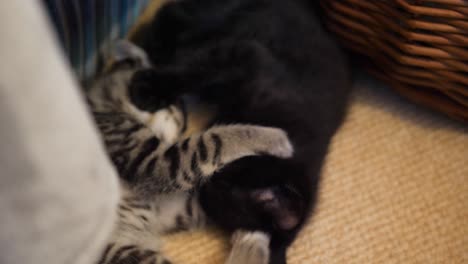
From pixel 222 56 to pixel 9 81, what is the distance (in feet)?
2.42

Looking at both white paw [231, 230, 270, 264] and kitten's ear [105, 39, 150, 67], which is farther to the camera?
kitten's ear [105, 39, 150, 67]

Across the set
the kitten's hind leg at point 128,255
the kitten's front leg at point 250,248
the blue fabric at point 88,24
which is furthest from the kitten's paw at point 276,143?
the blue fabric at point 88,24

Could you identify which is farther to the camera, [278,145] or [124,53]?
[124,53]

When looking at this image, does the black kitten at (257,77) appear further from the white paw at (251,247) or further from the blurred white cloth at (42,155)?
the blurred white cloth at (42,155)

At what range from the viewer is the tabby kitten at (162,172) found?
908mm

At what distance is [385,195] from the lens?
1.06m

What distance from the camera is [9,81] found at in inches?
13.4

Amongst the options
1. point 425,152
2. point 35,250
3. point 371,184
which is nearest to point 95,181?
point 35,250

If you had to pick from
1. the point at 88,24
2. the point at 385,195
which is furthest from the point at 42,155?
the point at 385,195

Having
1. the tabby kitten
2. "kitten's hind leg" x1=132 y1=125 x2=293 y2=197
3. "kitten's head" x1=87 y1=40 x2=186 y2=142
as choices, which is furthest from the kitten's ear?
"kitten's hind leg" x1=132 y1=125 x2=293 y2=197

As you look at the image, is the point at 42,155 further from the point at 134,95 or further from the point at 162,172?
the point at 134,95

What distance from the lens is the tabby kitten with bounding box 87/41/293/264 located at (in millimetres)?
908

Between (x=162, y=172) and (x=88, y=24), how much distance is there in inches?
12.6

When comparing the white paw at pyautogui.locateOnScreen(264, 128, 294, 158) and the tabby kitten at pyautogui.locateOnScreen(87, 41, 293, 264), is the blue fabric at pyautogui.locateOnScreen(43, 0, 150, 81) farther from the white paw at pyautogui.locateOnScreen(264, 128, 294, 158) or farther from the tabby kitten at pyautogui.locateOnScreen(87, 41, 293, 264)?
the white paw at pyautogui.locateOnScreen(264, 128, 294, 158)
